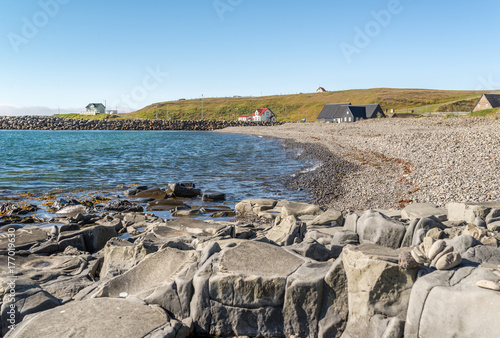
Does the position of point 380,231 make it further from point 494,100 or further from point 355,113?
point 355,113

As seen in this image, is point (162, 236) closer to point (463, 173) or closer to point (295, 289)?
point (295, 289)

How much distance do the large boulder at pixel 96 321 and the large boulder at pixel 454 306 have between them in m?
3.72

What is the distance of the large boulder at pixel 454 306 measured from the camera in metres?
4.75

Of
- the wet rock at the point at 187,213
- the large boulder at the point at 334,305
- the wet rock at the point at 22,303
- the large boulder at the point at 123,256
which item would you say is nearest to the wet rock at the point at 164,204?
the wet rock at the point at 187,213

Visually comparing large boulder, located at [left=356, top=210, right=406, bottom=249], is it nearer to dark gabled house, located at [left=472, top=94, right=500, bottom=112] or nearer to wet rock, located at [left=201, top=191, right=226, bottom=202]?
wet rock, located at [left=201, top=191, right=226, bottom=202]

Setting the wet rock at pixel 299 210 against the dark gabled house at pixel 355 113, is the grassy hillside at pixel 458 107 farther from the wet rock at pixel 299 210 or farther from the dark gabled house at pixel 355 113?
the wet rock at pixel 299 210

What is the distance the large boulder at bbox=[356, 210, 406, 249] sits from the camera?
841cm

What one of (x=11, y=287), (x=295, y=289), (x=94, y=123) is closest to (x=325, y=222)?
(x=295, y=289)

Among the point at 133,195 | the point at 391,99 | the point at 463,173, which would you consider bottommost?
the point at 133,195

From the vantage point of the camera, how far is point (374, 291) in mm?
5766

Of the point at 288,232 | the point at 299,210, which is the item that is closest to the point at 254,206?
the point at 299,210

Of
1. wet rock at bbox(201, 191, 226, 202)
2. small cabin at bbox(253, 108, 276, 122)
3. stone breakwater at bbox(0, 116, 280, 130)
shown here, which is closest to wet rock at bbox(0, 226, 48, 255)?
wet rock at bbox(201, 191, 226, 202)

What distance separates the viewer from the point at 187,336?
241 inches

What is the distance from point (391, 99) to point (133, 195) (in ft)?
485
